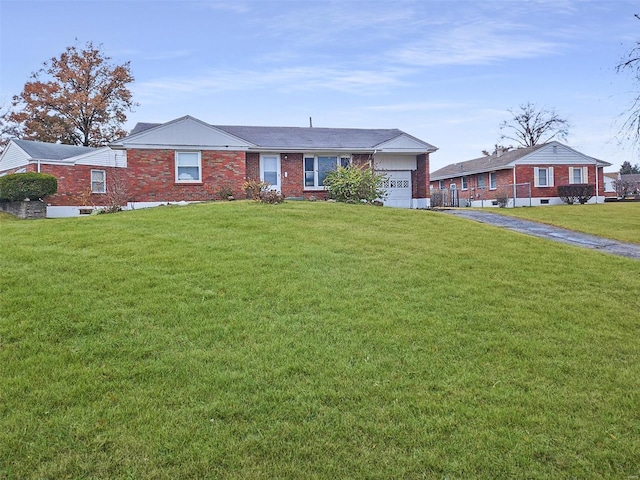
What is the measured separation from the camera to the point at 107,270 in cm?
702

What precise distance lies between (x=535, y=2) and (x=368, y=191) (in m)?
9.26

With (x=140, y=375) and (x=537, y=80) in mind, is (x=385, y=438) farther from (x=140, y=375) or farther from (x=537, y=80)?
(x=537, y=80)

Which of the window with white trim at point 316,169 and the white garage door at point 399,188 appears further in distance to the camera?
the white garage door at point 399,188

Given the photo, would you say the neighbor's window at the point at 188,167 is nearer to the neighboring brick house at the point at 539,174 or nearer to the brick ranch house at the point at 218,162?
the brick ranch house at the point at 218,162

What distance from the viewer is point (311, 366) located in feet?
14.1

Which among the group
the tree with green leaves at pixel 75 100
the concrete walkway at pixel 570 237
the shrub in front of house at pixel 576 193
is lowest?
the concrete walkway at pixel 570 237

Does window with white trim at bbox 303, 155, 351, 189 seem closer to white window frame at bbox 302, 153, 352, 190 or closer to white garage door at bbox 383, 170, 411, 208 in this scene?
white window frame at bbox 302, 153, 352, 190

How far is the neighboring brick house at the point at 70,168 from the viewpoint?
2284 centimetres

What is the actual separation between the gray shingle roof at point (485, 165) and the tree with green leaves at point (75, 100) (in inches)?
1179

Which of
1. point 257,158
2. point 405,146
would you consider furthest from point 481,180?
point 257,158

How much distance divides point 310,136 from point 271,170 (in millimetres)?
3257

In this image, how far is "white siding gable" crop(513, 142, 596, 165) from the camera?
3086 cm

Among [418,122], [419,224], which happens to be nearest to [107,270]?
[419,224]

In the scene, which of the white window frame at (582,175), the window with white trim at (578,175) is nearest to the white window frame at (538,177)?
the window with white trim at (578,175)
